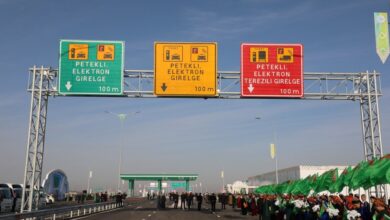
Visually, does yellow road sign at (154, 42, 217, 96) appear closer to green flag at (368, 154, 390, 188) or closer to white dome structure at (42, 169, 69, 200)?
green flag at (368, 154, 390, 188)

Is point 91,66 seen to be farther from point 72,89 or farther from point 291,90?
point 291,90

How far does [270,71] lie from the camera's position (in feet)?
89.1

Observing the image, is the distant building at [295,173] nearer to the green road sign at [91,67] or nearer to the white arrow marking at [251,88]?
the white arrow marking at [251,88]

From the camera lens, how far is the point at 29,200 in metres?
26.6

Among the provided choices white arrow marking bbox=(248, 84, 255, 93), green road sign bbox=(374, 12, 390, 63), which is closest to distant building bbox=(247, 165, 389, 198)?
white arrow marking bbox=(248, 84, 255, 93)

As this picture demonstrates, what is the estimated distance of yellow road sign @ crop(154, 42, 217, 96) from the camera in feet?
87.9

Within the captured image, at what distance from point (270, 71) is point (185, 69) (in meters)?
4.70

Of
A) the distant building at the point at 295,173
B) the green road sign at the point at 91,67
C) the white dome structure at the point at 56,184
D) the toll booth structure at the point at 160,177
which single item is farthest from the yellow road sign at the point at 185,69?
the toll booth structure at the point at 160,177

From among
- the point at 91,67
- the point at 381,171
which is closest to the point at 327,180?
the point at 381,171

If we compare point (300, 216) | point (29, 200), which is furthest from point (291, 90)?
point (29, 200)

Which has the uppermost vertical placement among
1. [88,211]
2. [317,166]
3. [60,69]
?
[60,69]

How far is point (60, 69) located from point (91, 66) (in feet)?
5.79

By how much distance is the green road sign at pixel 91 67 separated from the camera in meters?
26.9

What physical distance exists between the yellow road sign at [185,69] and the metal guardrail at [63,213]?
8.29 m
